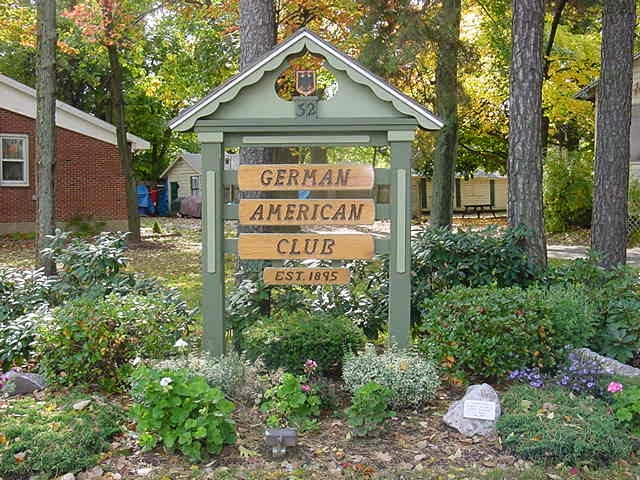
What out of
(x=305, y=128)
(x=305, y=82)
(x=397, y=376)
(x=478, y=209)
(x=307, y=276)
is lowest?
(x=397, y=376)

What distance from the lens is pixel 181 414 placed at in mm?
4508

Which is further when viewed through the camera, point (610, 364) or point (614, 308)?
point (614, 308)

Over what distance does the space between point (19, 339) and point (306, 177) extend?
2.89 meters

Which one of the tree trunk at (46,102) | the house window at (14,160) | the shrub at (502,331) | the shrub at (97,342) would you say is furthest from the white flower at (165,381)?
the house window at (14,160)

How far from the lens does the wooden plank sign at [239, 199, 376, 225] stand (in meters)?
6.04

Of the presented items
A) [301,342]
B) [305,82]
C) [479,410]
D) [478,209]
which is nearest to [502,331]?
[479,410]

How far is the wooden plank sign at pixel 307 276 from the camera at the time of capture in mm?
6203

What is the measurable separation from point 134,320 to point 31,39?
1363 centimetres

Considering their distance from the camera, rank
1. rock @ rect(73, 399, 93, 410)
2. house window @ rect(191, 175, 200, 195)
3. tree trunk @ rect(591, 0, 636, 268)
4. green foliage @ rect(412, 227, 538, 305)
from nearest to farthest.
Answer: rock @ rect(73, 399, 93, 410), green foliage @ rect(412, 227, 538, 305), tree trunk @ rect(591, 0, 636, 268), house window @ rect(191, 175, 200, 195)

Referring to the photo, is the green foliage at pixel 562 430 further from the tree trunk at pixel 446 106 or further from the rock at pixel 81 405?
the tree trunk at pixel 446 106

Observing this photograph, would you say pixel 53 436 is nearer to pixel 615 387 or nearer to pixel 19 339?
pixel 19 339

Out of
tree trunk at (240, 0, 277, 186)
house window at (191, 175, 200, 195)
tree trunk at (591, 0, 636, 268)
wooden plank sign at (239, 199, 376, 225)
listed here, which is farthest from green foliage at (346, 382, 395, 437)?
house window at (191, 175, 200, 195)

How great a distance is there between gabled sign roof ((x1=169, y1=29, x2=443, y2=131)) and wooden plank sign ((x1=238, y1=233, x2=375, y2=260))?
1.10 meters

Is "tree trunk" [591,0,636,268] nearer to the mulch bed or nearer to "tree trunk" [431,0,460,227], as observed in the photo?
"tree trunk" [431,0,460,227]
